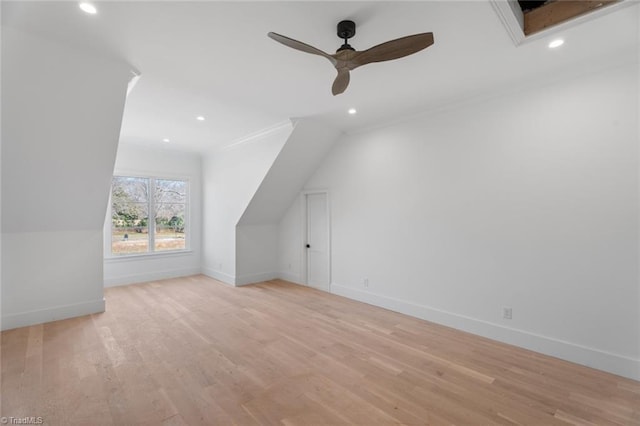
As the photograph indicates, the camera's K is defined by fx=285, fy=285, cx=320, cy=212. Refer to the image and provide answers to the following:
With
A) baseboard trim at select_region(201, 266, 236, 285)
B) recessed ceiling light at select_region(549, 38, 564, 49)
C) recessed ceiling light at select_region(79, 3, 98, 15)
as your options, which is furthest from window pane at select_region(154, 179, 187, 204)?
recessed ceiling light at select_region(549, 38, 564, 49)

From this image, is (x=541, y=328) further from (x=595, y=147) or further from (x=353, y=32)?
(x=353, y=32)

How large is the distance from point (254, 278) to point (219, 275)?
2.64ft

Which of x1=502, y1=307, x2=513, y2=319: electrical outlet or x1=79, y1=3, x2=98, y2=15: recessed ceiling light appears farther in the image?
x1=502, y1=307, x2=513, y2=319: electrical outlet

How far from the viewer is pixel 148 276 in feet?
19.9

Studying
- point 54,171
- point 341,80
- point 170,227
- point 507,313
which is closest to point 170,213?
point 170,227

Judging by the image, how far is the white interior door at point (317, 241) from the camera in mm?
5477

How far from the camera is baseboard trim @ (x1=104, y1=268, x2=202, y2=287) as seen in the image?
564 centimetres

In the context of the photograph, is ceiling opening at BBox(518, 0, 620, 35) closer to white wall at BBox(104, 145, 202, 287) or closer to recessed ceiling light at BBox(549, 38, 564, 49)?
recessed ceiling light at BBox(549, 38, 564, 49)

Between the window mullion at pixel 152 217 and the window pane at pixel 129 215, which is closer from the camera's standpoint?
the window pane at pixel 129 215

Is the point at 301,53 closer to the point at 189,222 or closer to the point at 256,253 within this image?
the point at 256,253

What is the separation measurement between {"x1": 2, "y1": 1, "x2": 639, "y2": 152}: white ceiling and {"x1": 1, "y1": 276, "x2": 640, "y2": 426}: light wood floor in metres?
2.91

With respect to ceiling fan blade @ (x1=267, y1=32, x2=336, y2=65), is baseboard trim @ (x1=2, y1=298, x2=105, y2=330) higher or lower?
lower

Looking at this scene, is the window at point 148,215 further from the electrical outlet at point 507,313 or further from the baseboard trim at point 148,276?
the electrical outlet at point 507,313

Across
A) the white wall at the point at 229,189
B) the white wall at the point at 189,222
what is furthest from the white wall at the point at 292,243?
the white wall at the point at 189,222
